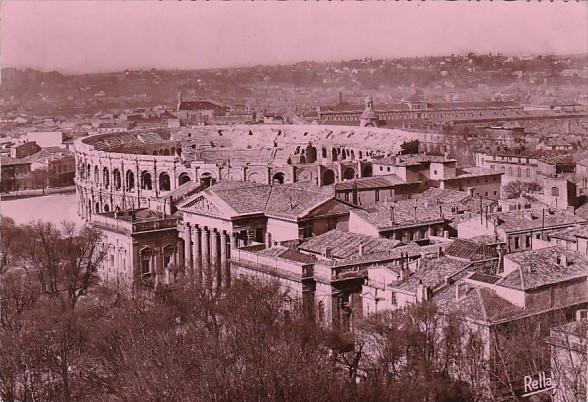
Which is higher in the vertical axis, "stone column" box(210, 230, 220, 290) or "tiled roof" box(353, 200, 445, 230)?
"tiled roof" box(353, 200, 445, 230)

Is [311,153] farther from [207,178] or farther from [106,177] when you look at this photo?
[207,178]

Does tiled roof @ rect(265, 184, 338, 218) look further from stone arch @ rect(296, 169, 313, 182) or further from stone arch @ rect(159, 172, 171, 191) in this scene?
stone arch @ rect(159, 172, 171, 191)

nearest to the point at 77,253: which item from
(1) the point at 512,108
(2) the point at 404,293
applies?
(2) the point at 404,293

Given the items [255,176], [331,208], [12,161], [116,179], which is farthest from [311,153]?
[331,208]

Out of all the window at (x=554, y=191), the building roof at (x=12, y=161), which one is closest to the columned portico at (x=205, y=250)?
the window at (x=554, y=191)

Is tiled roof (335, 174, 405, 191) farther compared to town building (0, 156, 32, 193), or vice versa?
town building (0, 156, 32, 193)

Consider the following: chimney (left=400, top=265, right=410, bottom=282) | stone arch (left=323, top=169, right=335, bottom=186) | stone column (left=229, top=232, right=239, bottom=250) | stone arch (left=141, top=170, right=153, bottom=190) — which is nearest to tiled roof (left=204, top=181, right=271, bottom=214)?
stone column (left=229, top=232, right=239, bottom=250)
